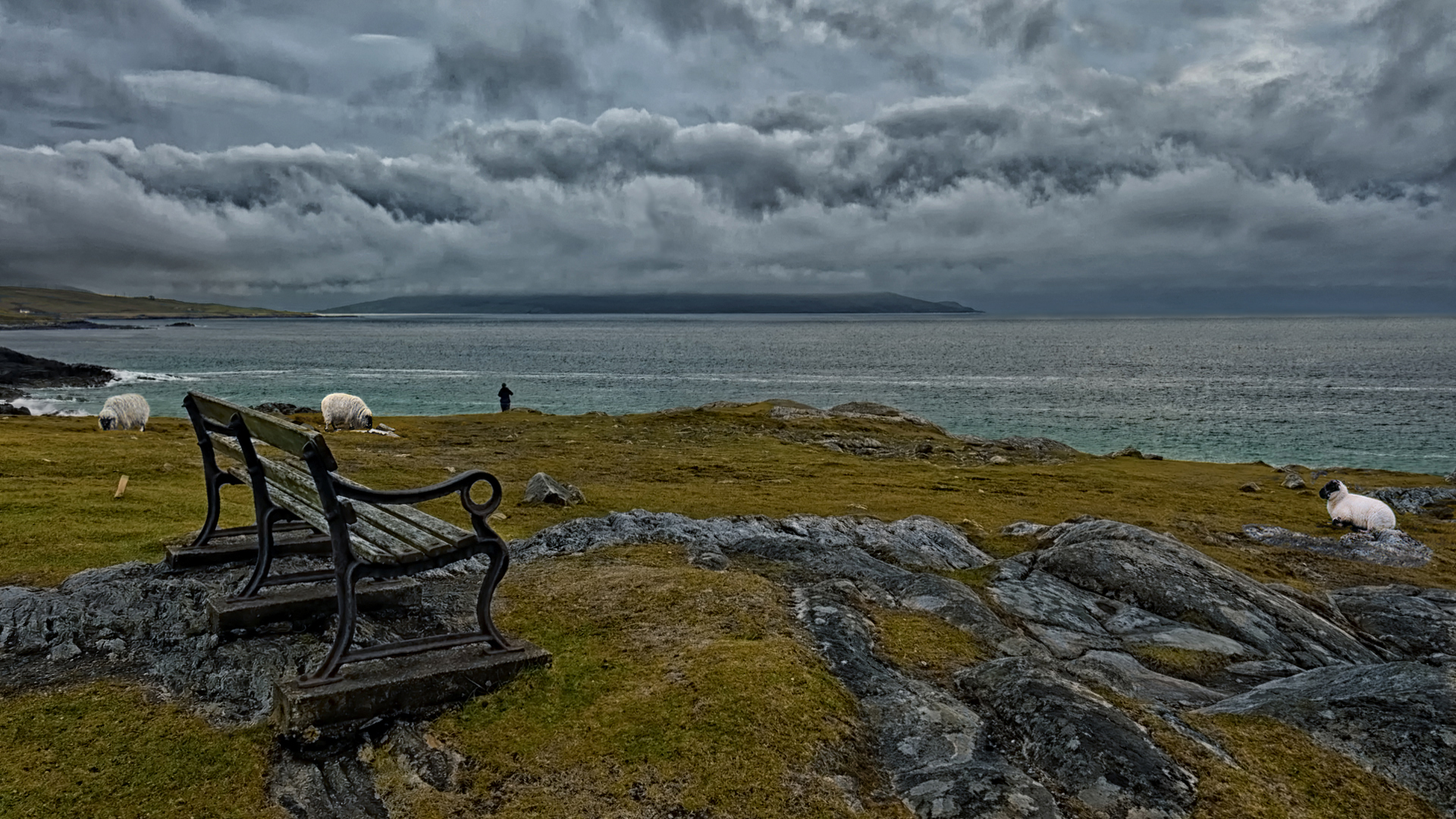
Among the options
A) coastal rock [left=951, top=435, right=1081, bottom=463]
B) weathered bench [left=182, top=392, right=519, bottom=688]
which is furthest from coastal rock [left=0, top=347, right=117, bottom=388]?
weathered bench [left=182, top=392, right=519, bottom=688]

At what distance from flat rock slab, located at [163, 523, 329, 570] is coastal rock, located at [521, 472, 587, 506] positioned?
22.9ft

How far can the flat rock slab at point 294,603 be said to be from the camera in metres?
7.14

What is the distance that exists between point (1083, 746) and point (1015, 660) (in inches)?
59.8

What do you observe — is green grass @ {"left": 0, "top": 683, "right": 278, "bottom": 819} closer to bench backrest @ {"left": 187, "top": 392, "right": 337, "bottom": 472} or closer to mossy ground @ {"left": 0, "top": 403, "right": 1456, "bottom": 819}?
mossy ground @ {"left": 0, "top": 403, "right": 1456, "bottom": 819}

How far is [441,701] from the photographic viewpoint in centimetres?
620

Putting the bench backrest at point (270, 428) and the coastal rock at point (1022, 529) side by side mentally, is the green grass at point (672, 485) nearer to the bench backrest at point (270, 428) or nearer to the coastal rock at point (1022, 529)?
the coastal rock at point (1022, 529)

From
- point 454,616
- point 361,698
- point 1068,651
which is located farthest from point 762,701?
point 1068,651

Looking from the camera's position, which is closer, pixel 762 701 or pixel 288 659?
pixel 762 701

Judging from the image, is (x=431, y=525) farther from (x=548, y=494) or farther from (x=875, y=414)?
(x=875, y=414)

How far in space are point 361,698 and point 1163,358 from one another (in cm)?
15379

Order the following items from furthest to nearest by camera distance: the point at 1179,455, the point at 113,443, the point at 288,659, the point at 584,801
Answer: the point at 1179,455 < the point at 113,443 < the point at 288,659 < the point at 584,801

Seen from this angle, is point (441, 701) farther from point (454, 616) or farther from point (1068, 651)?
point (1068, 651)

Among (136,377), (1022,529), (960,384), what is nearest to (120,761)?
(1022,529)

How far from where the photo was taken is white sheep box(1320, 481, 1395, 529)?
63.7 feet
